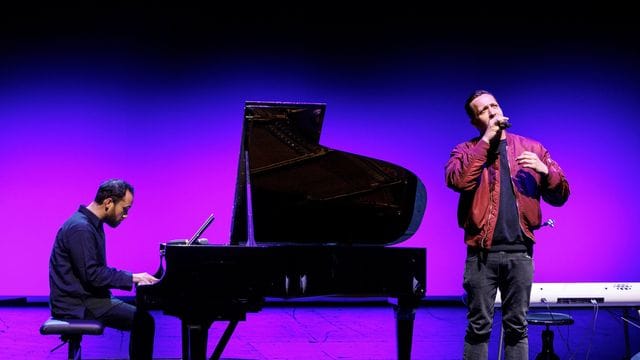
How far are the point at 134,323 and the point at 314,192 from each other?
1.00m

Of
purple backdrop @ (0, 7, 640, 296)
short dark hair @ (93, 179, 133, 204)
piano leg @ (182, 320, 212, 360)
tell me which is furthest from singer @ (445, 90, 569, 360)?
purple backdrop @ (0, 7, 640, 296)

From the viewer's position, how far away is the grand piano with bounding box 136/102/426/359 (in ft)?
8.86

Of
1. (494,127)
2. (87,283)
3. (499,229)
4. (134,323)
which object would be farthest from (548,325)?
(87,283)

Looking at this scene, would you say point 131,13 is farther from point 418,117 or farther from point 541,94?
point 541,94

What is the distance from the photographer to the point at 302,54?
6.46 metres

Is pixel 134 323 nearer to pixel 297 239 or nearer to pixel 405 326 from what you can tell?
pixel 297 239

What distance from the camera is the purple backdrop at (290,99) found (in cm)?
622

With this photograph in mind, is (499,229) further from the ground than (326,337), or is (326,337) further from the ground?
(499,229)

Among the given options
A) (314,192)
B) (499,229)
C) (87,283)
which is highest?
(314,192)

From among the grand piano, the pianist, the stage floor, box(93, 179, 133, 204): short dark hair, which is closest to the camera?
the grand piano

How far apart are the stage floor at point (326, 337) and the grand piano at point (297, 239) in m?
1.30

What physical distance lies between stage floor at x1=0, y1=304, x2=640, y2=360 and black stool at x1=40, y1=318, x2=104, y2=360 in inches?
54.0

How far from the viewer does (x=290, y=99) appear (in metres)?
6.37

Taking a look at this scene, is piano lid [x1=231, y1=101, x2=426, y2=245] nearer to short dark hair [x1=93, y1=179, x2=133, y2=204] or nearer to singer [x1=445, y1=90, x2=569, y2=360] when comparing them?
singer [x1=445, y1=90, x2=569, y2=360]
